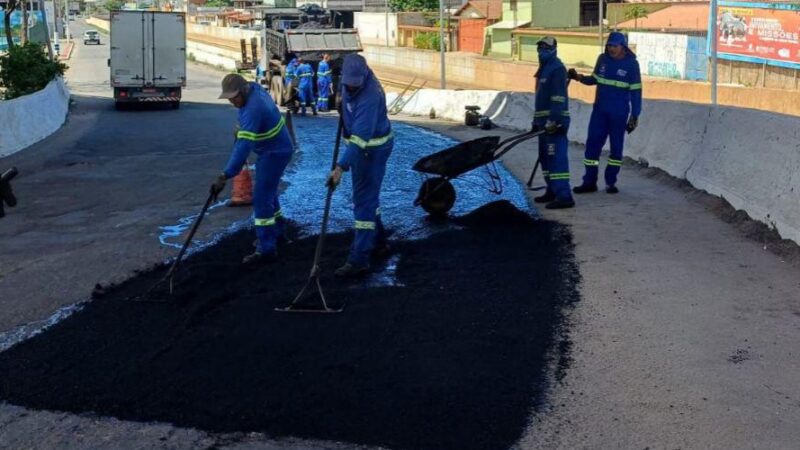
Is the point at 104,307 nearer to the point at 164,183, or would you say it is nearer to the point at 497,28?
the point at 164,183

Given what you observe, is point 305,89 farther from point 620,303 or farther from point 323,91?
point 620,303

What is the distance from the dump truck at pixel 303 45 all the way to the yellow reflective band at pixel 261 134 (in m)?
18.8

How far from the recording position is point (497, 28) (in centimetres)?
5541

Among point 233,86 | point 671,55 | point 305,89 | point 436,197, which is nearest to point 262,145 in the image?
point 233,86

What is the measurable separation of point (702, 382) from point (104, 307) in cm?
439

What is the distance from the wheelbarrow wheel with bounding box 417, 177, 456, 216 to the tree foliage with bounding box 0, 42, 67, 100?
18.3m

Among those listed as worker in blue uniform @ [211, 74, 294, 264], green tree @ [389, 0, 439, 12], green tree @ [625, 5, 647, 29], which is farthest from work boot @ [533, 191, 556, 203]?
green tree @ [389, 0, 439, 12]

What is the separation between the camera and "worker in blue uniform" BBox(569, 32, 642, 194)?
10758 mm

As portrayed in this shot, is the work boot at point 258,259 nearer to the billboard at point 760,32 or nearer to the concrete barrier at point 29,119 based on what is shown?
the concrete barrier at point 29,119

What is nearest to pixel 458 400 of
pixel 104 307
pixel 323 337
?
pixel 323 337

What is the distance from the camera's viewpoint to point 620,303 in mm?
6715

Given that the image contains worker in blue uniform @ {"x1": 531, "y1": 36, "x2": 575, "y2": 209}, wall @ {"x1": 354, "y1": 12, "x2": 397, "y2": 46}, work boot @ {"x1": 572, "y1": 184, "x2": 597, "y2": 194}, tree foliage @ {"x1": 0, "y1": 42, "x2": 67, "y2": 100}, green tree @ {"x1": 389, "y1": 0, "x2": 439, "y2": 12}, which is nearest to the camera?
worker in blue uniform @ {"x1": 531, "y1": 36, "x2": 575, "y2": 209}

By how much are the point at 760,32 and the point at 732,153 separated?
24.1 metres

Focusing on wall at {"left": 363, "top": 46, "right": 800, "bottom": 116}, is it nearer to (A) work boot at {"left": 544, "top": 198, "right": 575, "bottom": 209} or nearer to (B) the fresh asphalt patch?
(A) work boot at {"left": 544, "top": 198, "right": 575, "bottom": 209}
